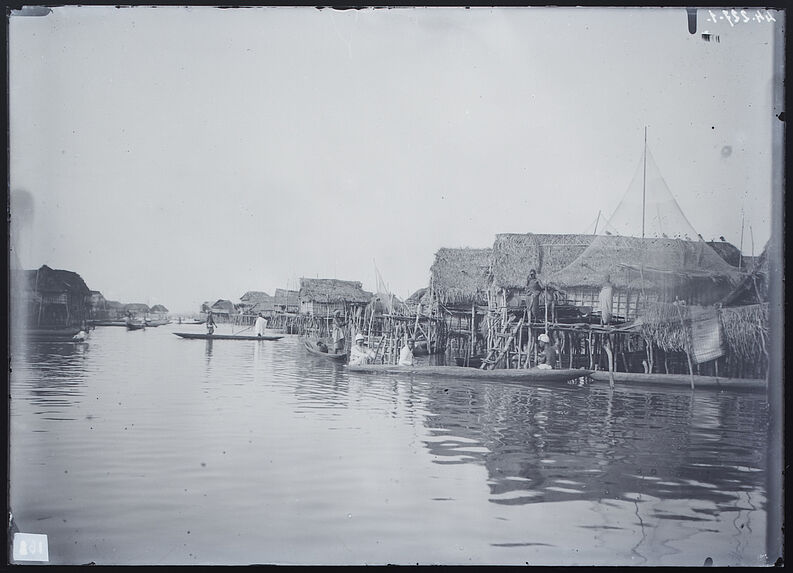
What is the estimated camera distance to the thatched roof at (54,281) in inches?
149

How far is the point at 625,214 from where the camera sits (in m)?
4.31

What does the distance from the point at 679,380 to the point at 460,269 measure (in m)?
2.20

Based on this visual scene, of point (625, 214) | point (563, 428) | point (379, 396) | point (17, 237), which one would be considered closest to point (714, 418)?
point (563, 428)

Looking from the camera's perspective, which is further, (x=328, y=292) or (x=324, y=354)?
(x=324, y=354)

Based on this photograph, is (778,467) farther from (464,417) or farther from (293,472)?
(293,472)

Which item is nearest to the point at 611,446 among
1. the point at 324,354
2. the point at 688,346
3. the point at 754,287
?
the point at 754,287

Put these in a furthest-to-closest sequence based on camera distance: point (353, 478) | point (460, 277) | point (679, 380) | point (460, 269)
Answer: point (460, 277) → point (460, 269) → point (679, 380) → point (353, 478)

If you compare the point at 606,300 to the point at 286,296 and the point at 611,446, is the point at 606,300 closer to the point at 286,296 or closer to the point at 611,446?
the point at 611,446

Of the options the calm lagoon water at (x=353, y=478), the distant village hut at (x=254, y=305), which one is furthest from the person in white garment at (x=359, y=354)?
the calm lagoon water at (x=353, y=478)

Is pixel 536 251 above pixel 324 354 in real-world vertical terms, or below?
above

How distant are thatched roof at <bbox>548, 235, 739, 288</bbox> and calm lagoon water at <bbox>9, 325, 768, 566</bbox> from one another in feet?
2.89

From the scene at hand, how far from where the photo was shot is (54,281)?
13.0ft

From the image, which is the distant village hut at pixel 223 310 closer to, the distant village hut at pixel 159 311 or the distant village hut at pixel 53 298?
the distant village hut at pixel 159 311

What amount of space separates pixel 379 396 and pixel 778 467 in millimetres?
3048
